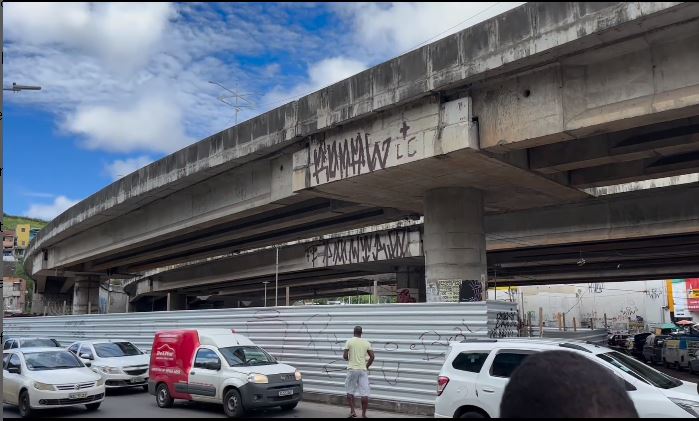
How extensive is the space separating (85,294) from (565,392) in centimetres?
4582

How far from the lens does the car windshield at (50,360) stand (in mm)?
13789

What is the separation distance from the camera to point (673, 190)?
2030cm

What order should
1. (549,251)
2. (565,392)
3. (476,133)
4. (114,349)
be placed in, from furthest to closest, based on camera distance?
(549,251) → (114,349) → (476,133) → (565,392)

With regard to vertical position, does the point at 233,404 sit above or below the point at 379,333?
below

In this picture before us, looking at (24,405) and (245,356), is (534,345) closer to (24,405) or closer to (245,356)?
(245,356)

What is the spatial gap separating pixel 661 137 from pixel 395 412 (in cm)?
802

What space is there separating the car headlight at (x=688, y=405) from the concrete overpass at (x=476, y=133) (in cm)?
460

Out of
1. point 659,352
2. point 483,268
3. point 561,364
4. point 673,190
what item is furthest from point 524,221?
point 561,364

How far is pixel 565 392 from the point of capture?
174cm

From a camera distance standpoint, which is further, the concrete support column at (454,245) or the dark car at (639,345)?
the dark car at (639,345)

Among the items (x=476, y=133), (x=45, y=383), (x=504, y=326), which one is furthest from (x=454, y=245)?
(x=45, y=383)

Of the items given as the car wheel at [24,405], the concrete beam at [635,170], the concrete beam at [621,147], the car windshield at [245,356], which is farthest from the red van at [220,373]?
the concrete beam at [635,170]

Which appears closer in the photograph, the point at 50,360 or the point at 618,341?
the point at 50,360

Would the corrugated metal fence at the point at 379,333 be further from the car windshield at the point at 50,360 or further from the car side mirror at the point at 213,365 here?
the car windshield at the point at 50,360
